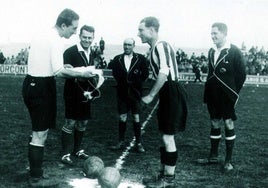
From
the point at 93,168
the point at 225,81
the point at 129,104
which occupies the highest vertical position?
the point at 225,81

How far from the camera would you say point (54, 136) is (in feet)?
33.6

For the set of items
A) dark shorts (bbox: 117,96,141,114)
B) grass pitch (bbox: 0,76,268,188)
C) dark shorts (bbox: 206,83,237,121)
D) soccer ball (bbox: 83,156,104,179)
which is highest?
dark shorts (bbox: 206,83,237,121)

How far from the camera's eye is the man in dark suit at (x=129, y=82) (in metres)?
9.11

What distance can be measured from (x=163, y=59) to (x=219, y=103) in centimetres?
201

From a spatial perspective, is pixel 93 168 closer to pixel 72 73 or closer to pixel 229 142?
pixel 72 73

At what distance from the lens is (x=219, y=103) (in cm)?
785

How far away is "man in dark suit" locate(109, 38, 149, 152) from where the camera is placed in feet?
29.9

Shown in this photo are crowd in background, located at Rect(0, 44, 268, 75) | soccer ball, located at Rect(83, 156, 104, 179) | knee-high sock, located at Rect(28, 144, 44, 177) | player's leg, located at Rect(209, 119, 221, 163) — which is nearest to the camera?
knee-high sock, located at Rect(28, 144, 44, 177)

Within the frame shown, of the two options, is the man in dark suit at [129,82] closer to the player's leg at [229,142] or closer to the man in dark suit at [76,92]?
the man in dark suit at [76,92]

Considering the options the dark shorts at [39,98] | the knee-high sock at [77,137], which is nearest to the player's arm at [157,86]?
the dark shorts at [39,98]

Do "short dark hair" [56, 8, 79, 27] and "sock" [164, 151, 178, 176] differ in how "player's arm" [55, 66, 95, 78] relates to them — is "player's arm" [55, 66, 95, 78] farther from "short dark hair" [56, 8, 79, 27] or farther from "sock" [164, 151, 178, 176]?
"sock" [164, 151, 178, 176]

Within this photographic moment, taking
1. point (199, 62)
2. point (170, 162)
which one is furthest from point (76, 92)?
point (199, 62)

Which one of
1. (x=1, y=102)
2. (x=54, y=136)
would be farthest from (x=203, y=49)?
(x=54, y=136)

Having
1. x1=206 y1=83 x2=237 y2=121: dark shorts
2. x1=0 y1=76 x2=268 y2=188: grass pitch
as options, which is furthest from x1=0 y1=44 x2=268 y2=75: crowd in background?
x1=206 y1=83 x2=237 y2=121: dark shorts
